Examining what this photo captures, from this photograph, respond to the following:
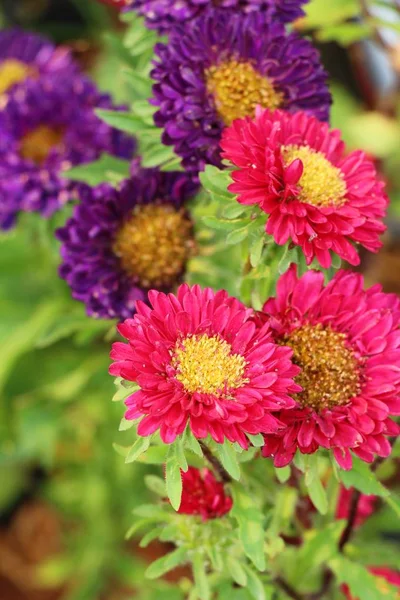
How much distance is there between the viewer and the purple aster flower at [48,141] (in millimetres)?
863

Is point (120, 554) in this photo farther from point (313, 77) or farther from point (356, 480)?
point (313, 77)

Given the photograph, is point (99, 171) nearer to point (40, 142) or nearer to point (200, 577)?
point (40, 142)

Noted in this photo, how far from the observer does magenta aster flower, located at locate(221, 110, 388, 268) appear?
516mm

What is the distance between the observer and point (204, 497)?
0.59 m

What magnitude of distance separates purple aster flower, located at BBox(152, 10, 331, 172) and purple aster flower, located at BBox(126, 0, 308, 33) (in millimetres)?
13

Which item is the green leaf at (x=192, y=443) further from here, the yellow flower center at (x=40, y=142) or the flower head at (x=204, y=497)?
the yellow flower center at (x=40, y=142)

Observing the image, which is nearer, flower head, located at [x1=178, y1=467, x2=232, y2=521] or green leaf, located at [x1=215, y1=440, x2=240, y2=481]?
green leaf, located at [x1=215, y1=440, x2=240, y2=481]

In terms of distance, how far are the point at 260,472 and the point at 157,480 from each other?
0.11 m

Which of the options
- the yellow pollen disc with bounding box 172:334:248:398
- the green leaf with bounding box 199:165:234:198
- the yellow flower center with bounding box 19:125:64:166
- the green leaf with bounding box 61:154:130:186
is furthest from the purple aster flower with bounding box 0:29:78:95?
the yellow pollen disc with bounding box 172:334:248:398

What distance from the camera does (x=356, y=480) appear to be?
57cm

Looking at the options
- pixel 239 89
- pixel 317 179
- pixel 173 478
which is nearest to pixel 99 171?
pixel 239 89

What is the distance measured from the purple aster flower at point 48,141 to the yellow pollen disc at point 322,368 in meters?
0.41

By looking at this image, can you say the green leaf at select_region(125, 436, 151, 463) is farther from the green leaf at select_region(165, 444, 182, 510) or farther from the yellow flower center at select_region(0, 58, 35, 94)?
the yellow flower center at select_region(0, 58, 35, 94)

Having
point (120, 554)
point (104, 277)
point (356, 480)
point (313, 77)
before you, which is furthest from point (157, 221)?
point (120, 554)
